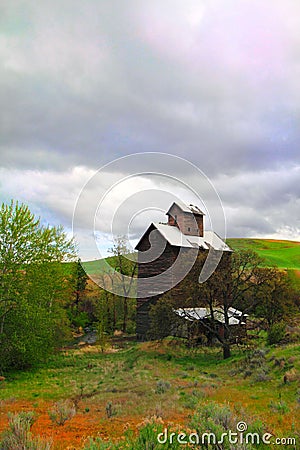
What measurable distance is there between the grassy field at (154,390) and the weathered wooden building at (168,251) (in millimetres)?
6304

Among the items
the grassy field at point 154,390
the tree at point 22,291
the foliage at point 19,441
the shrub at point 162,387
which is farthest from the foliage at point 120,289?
the foliage at point 19,441

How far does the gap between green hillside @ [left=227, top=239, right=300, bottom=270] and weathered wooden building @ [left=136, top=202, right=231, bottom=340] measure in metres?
31.3

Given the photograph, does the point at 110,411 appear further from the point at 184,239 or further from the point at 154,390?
the point at 184,239

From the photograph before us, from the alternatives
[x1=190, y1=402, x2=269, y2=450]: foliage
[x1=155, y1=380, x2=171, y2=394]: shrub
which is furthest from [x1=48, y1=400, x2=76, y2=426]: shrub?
[x1=155, y1=380, x2=171, y2=394]: shrub

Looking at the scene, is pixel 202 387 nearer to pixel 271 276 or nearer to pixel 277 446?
pixel 277 446

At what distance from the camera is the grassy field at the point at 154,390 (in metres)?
8.66

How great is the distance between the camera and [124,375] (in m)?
20.4

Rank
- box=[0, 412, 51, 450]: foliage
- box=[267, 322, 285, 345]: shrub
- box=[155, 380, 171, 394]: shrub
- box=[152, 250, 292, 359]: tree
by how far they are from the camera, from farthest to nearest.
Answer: box=[152, 250, 292, 359]: tree, box=[267, 322, 285, 345]: shrub, box=[155, 380, 171, 394]: shrub, box=[0, 412, 51, 450]: foliage

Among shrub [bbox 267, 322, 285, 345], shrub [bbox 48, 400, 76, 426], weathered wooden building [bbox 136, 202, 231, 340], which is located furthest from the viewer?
weathered wooden building [bbox 136, 202, 231, 340]

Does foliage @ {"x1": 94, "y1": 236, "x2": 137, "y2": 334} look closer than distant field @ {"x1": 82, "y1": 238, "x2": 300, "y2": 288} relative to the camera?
Yes

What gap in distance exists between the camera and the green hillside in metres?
76.4

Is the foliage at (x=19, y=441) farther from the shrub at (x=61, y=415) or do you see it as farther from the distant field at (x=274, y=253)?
the distant field at (x=274, y=253)

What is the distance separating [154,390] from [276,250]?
275 feet

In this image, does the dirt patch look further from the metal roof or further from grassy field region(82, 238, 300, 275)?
grassy field region(82, 238, 300, 275)
